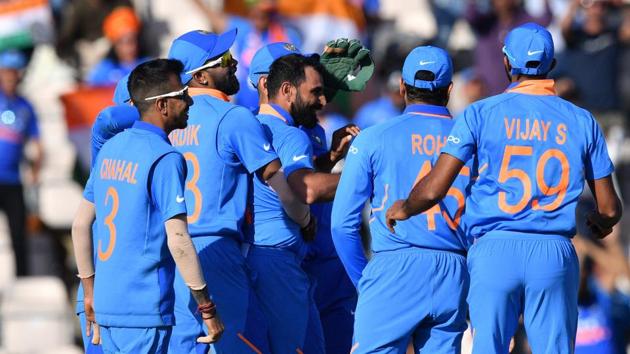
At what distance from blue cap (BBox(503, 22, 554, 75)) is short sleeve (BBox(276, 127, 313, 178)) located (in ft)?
4.53

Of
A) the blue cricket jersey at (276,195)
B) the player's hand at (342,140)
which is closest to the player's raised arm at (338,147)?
the player's hand at (342,140)

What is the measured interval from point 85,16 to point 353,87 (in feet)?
24.2

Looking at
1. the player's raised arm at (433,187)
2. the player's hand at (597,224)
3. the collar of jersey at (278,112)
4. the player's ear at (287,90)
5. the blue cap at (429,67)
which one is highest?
the blue cap at (429,67)

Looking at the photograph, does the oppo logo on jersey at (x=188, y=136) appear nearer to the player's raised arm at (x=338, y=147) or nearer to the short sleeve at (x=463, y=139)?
the player's raised arm at (x=338, y=147)

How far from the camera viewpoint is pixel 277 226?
9352 mm

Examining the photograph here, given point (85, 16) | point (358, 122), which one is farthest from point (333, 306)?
point (85, 16)

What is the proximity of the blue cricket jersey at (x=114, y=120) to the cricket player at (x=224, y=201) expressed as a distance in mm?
404

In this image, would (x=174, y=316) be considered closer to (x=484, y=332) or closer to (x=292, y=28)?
(x=484, y=332)

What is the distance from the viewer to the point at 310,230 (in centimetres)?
949

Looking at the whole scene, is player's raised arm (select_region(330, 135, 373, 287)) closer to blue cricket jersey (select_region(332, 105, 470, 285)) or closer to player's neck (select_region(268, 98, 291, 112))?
blue cricket jersey (select_region(332, 105, 470, 285))

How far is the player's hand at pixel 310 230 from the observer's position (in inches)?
373

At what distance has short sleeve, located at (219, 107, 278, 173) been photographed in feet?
29.2

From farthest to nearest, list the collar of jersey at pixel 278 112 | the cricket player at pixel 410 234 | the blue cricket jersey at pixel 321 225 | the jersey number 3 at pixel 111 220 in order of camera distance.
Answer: the blue cricket jersey at pixel 321 225
the collar of jersey at pixel 278 112
the cricket player at pixel 410 234
the jersey number 3 at pixel 111 220

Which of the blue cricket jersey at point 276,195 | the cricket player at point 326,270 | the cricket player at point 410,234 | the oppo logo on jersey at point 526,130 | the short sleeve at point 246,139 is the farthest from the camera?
the cricket player at point 326,270
